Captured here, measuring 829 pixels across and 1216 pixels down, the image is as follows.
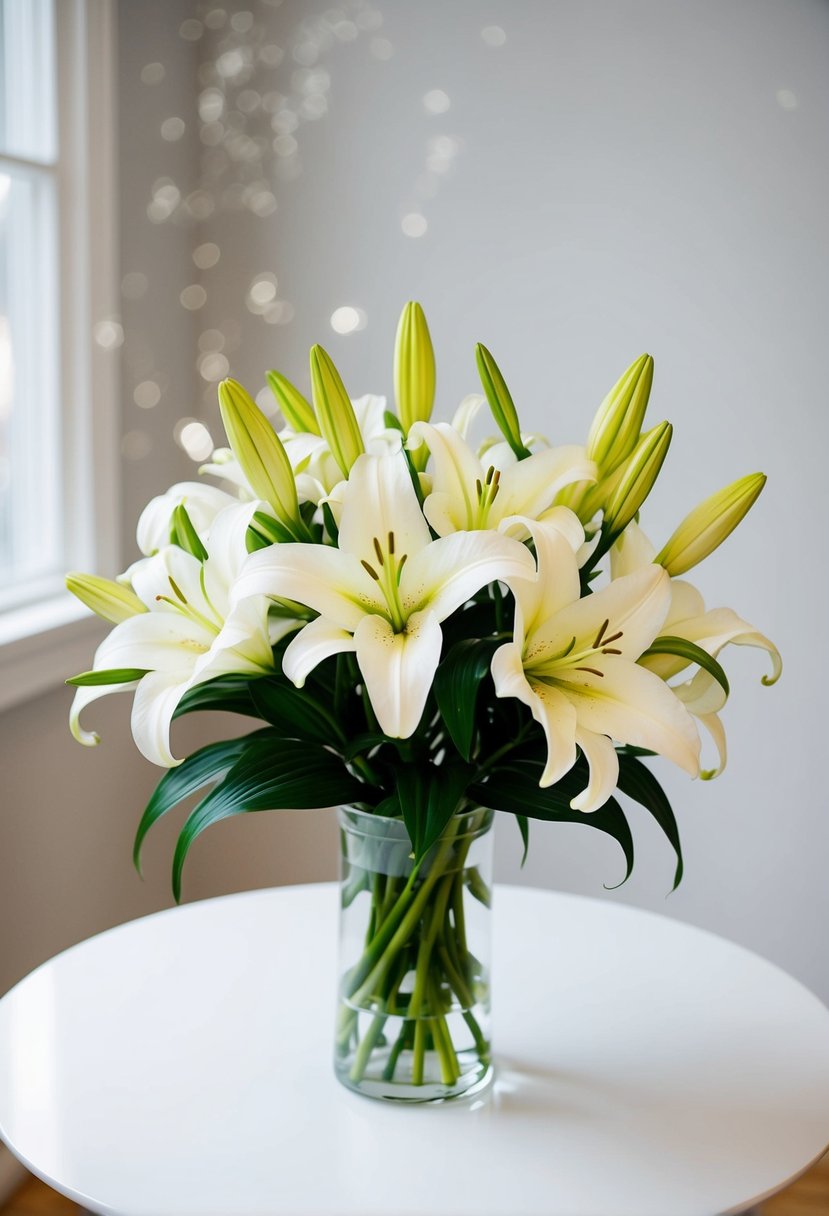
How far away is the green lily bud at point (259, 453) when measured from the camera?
0.77 metres

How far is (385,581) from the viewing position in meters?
0.74

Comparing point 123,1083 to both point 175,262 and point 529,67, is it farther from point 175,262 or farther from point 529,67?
point 529,67

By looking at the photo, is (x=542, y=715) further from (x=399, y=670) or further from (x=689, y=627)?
(x=689, y=627)

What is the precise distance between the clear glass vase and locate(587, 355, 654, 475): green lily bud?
0.27 m

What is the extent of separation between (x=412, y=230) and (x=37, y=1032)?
50.2 inches

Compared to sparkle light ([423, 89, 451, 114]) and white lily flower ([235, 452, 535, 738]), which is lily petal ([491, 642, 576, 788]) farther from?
sparkle light ([423, 89, 451, 114])

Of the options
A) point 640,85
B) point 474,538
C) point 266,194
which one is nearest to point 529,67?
point 640,85

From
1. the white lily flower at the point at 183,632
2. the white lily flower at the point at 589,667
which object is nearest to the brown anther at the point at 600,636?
the white lily flower at the point at 589,667

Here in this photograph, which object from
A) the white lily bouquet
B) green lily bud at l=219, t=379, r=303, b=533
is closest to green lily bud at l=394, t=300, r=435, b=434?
the white lily bouquet

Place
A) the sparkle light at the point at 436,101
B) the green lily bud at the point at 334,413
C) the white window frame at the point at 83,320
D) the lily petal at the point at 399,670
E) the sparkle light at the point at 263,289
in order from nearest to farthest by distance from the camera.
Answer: the lily petal at the point at 399,670 → the green lily bud at the point at 334,413 → the white window frame at the point at 83,320 → the sparkle light at the point at 436,101 → the sparkle light at the point at 263,289

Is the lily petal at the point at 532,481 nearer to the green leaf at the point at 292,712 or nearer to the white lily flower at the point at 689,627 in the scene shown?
the white lily flower at the point at 689,627

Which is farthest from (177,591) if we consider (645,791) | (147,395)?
(147,395)

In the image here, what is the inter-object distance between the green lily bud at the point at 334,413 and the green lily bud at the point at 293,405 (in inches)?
2.5

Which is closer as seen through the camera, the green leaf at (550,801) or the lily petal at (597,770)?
the lily petal at (597,770)
